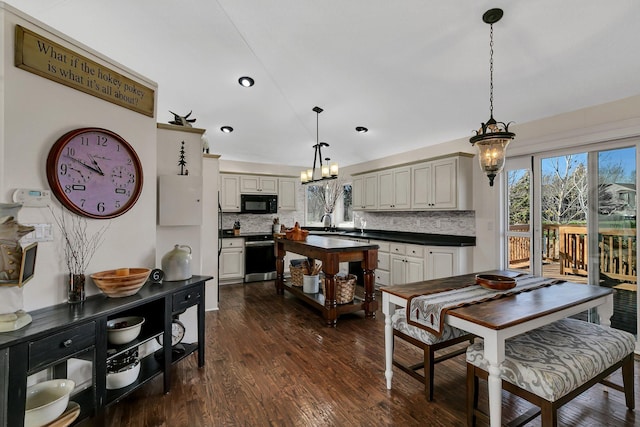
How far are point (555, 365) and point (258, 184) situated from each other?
17.8 ft

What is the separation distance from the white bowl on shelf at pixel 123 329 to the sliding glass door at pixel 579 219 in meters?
4.23

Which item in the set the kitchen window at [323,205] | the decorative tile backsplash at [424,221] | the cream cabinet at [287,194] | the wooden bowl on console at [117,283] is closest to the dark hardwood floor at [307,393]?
the wooden bowl on console at [117,283]

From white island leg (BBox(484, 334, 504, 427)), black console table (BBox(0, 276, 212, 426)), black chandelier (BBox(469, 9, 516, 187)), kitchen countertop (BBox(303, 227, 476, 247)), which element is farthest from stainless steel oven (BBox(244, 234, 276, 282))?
white island leg (BBox(484, 334, 504, 427))

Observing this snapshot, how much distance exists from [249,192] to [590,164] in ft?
17.2

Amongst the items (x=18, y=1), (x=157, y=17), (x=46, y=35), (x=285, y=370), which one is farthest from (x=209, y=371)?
(x=18, y=1)

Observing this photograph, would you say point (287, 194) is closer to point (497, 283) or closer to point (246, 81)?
point (246, 81)

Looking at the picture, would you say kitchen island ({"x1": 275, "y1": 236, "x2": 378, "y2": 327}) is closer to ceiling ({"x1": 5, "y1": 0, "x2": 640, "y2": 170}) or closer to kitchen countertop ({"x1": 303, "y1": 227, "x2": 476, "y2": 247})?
kitchen countertop ({"x1": 303, "y1": 227, "x2": 476, "y2": 247})

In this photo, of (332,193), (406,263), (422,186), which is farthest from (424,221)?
(332,193)

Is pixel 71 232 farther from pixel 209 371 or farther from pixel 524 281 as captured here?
pixel 524 281

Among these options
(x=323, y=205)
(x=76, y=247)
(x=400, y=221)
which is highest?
(x=323, y=205)

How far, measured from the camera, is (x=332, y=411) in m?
1.94

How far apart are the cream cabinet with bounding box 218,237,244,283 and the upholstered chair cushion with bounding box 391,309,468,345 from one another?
12.8 feet

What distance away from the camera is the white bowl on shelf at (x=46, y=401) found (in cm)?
137

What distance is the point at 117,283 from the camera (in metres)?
1.85
